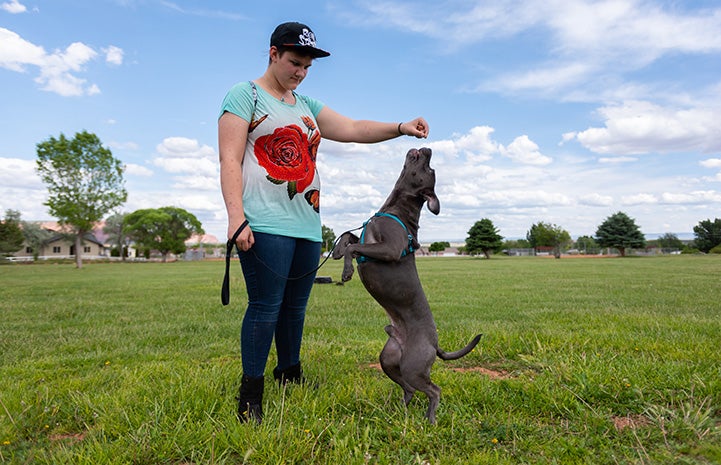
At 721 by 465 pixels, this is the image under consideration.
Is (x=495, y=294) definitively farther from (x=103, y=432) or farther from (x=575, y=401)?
(x=103, y=432)

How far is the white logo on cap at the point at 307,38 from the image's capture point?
2.96m

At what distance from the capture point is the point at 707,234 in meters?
66.8

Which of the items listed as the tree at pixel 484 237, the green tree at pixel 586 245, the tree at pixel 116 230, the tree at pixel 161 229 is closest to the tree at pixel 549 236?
the green tree at pixel 586 245

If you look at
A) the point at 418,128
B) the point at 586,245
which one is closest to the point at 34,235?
the point at 418,128

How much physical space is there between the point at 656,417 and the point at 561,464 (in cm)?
97

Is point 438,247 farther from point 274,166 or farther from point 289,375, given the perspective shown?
point 274,166

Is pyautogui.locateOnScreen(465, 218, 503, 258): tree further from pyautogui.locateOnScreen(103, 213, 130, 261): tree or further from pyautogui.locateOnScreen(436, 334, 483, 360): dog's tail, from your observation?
pyautogui.locateOnScreen(436, 334, 483, 360): dog's tail

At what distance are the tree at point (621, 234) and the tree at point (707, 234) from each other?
10.7m

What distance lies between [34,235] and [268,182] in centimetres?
8117

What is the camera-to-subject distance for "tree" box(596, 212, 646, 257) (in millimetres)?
63969

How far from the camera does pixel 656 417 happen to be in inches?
119

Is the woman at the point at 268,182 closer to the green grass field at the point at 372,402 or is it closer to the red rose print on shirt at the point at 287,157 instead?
the red rose print on shirt at the point at 287,157

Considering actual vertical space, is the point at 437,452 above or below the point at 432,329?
below

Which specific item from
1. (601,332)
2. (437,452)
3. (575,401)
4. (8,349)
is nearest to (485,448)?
(437,452)
